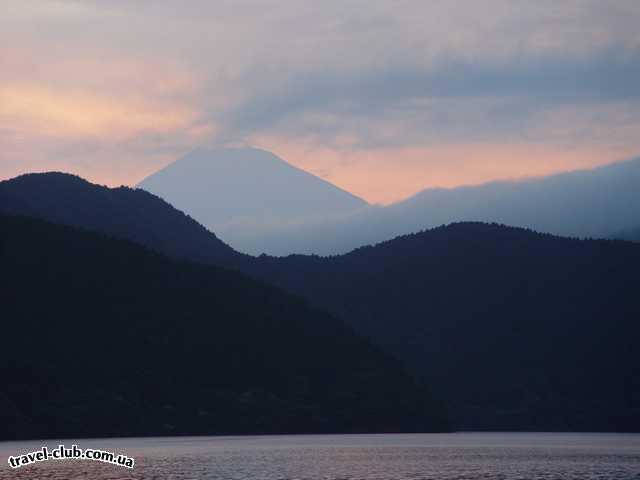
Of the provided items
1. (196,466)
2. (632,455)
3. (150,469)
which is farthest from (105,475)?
(632,455)

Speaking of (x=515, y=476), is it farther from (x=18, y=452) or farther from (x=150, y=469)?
(x=18, y=452)

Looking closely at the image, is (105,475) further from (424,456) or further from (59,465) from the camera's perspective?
(424,456)

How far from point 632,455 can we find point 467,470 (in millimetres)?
49046

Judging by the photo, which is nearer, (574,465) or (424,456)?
(574,465)

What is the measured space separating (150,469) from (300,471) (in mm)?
17005

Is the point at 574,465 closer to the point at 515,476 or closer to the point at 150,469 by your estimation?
the point at 515,476

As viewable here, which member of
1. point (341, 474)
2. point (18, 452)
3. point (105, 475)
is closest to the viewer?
point (105, 475)

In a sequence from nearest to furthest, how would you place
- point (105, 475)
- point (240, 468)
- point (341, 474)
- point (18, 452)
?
point (105, 475), point (341, 474), point (240, 468), point (18, 452)

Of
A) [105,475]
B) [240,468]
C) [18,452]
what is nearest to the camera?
[105,475]

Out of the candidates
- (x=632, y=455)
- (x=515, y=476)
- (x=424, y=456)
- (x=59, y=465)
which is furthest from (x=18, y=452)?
(x=632, y=455)

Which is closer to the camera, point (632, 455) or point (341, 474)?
point (341, 474)

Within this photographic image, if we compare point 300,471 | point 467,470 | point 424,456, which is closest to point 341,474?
point 300,471

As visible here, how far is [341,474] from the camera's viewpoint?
14962 cm

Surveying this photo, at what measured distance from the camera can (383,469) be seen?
527 ft
